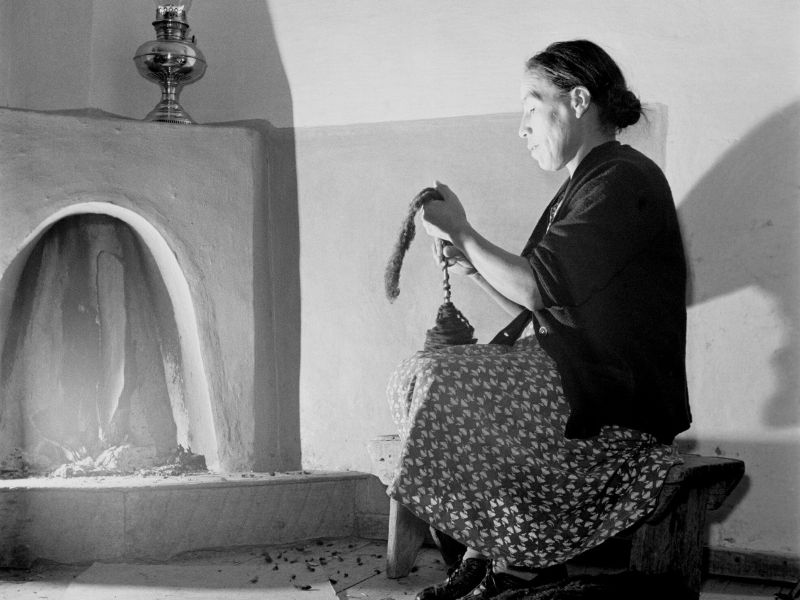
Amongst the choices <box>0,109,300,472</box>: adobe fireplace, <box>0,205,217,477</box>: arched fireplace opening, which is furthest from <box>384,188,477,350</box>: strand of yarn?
<box>0,205,217,477</box>: arched fireplace opening

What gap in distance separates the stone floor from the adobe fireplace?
40cm

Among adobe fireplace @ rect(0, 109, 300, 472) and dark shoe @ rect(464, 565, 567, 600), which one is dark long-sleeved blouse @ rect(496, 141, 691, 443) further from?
adobe fireplace @ rect(0, 109, 300, 472)

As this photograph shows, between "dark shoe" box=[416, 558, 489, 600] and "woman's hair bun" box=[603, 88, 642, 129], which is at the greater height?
"woman's hair bun" box=[603, 88, 642, 129]

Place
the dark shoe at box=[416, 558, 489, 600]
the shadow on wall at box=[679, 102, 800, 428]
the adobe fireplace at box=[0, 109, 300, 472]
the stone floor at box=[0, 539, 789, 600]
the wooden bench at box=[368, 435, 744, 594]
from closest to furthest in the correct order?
1. the wooden bench at box=[368, 435, 744, 594]
2. the dark shoe at box=[416, 558, 489, 600]
3. the stone floor at box=[0, 539, 789, 600]
4. the shadow on wall at box=[679, 102, 800, 428]
5. the adobe fireplace at box=[0, 109, 300, 472]

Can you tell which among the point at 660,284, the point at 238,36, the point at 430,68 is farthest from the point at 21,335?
the point at 660,284

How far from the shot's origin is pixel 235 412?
8.71ft

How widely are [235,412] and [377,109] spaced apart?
96 cm

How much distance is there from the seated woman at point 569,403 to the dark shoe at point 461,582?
5cm

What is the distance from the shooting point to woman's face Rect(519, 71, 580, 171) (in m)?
1.89

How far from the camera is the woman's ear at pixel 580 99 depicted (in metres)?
1.86

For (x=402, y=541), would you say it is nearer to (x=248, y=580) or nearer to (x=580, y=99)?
(x=248, y=580)

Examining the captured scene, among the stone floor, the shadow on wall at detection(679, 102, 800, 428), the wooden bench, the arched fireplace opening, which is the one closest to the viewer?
the wooden bench

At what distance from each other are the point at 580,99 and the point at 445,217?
0.36m

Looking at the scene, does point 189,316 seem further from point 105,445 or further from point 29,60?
point 29,60
